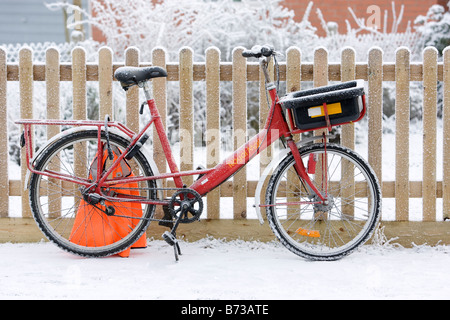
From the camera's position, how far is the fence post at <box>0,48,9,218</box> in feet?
13.5

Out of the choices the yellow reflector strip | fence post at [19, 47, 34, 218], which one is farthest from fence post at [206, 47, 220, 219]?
fence post at [19, 47, 34, 218]

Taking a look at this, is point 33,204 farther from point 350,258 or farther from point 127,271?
point 350,258

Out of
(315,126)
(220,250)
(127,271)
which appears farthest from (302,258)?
(127,271)

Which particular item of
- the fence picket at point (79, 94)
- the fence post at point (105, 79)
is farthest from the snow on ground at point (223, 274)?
the fence post at point (105, 79)

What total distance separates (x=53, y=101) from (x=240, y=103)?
135 cm

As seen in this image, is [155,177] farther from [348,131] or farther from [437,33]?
[437,33]

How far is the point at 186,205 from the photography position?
3.64 m

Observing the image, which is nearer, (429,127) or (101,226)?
(101,226)

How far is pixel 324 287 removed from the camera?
3088mm

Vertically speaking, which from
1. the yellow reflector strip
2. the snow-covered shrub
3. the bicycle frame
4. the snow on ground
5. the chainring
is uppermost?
the snow-covered shrub

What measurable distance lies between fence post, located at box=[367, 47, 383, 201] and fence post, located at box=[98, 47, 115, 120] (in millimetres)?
1848

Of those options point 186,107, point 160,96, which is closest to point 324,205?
point 186,107

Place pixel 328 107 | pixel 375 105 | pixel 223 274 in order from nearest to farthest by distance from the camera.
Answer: pixel 223 274
pixel 328 107
pixel 375 105

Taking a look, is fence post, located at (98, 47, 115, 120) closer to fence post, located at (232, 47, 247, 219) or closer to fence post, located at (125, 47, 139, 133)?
fence post, located at (125, 47, 139, 133)
